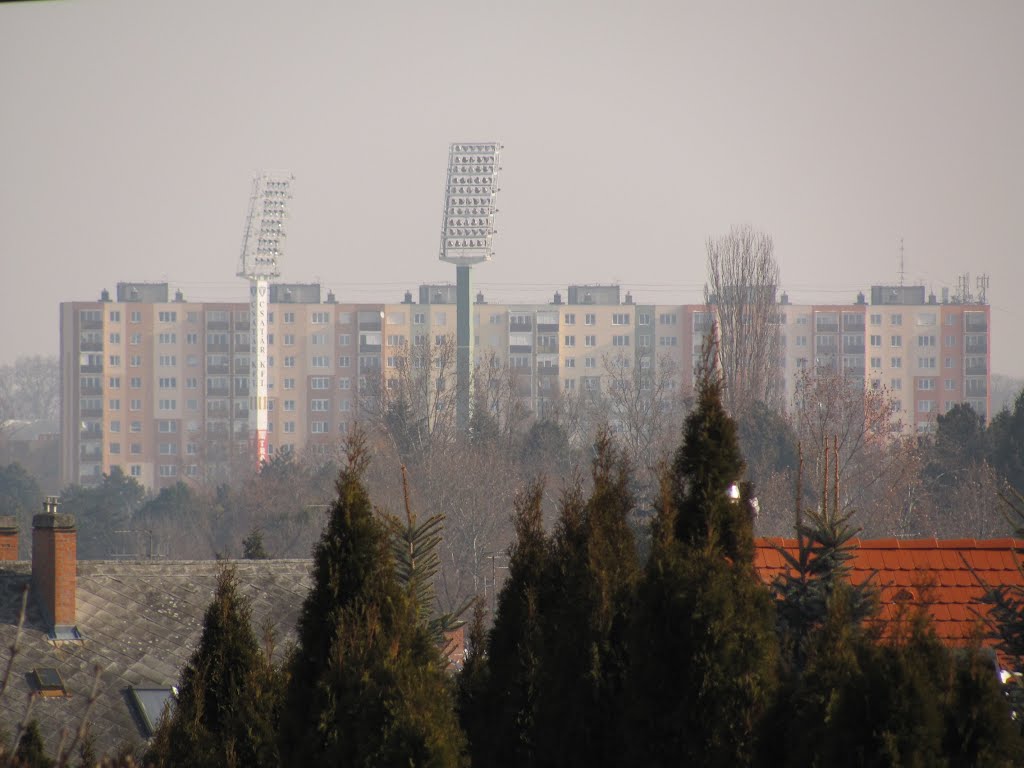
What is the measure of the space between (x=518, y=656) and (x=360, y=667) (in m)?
1.89

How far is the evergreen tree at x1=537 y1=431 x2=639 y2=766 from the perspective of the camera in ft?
28.4

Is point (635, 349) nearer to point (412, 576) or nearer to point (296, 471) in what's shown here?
point (296, 471)

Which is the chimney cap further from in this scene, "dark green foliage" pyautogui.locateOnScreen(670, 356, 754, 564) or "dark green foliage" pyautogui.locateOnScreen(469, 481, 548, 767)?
"dark green foliage" pyautogui.locateOnScreen(670, 356, 754, 564)

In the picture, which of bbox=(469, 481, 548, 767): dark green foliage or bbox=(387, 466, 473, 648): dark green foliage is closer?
bbox=(469, 481, 548, 767): dark green foliage

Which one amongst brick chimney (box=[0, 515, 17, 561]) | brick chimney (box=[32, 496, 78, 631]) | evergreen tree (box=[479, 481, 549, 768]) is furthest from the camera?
brick chimney (box=[0, 515, 17, 561])

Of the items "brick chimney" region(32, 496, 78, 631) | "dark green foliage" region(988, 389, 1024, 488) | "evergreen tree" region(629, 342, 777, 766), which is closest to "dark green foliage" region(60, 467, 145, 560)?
"dark green foliage" region(988, 389, 1024, 488)

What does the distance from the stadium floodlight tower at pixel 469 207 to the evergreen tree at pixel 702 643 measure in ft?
273

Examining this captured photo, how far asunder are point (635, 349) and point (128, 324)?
3919 cm

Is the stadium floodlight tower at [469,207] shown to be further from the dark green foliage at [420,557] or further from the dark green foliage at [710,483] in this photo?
the dark green foliage at [710,483]

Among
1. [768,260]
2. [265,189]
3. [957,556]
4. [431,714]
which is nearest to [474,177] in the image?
[265,189]

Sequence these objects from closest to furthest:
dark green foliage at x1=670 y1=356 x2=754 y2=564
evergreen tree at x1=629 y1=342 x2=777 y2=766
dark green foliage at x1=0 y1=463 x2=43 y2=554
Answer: evergreen tree at x1=629 y1=342 x2=777 y2=766
dark green foliage at x1=670 y1=356 x2=754 y2=564
dark green foliage at x1=0 y1=463 x2=43 y2=554

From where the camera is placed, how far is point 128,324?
12750 cm

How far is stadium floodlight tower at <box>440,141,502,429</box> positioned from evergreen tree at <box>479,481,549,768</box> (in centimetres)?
8164

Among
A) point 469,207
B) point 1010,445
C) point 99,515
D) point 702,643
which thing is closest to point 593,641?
point 702,643
